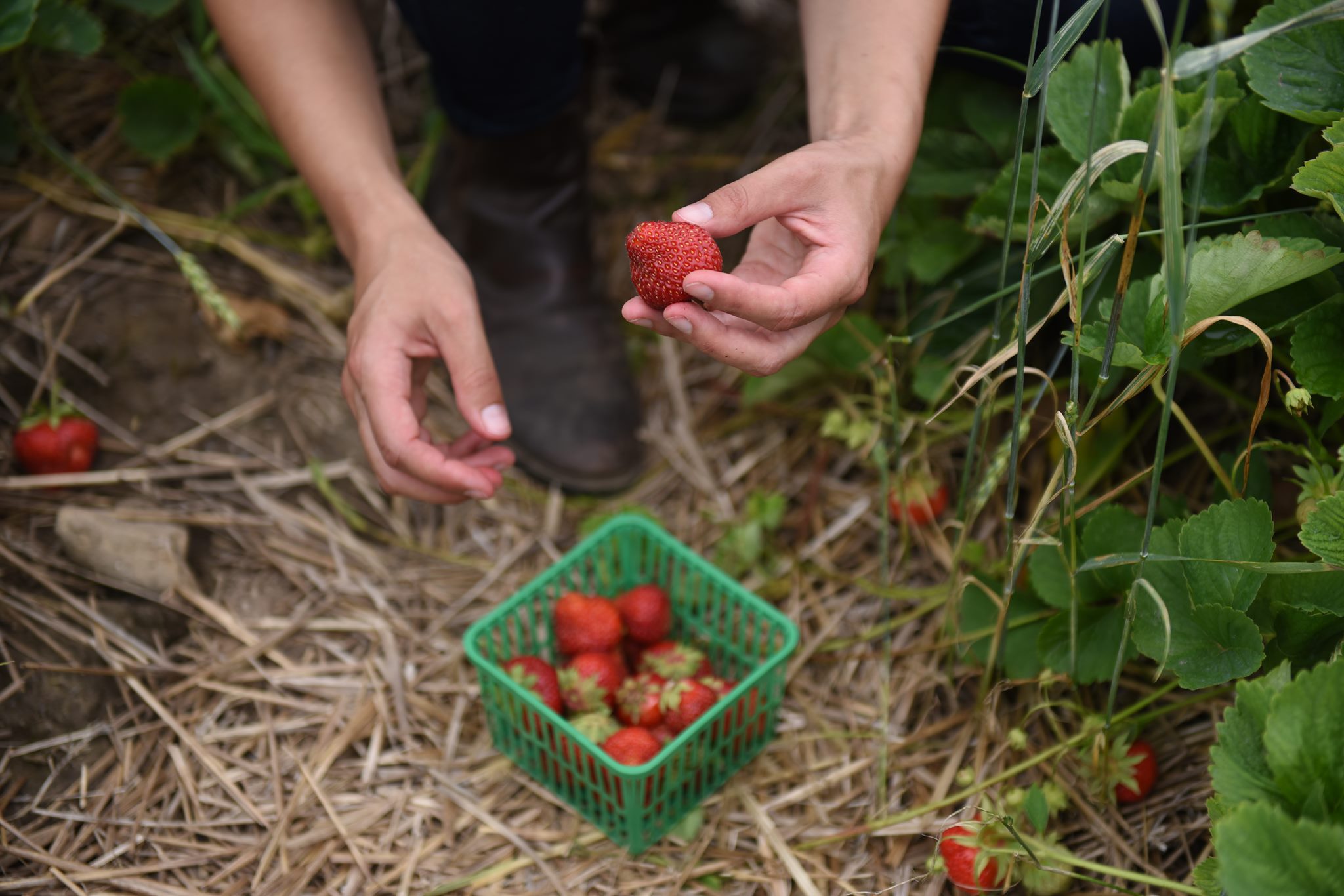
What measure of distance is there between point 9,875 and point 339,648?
1.59 feet

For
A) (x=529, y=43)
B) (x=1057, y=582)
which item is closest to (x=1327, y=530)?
(x=1057, y=582)

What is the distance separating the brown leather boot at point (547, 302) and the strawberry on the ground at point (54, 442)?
0.66m

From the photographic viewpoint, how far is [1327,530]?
1029mm

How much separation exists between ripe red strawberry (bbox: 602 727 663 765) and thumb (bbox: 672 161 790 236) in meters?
0.63

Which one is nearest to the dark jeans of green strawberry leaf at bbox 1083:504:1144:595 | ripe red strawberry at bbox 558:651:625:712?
green strawberry leaf at bbox 1083:504:1144:595

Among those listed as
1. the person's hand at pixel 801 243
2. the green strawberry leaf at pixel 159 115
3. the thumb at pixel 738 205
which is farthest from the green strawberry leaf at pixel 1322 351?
the green strawberry leaf at pixel 159 115

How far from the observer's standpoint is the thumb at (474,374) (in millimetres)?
1281

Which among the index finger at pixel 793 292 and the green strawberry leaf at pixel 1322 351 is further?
the green strawberry leaf at pixel 1322 351

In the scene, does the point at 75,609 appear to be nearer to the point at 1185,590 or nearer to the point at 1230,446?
the point at 1185,590

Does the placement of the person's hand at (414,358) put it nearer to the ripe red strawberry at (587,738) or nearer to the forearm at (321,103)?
the forearm at (321,103)

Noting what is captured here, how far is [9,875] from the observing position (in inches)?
51.4

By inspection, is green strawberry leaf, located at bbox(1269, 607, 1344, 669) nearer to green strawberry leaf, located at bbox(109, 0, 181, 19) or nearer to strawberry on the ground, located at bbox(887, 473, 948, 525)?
strawberry on the ground, located at bbox(887, 473, 948, 525)

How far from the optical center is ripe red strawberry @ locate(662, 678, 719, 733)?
1383 millimetres

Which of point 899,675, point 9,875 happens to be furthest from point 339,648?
point 899,675
